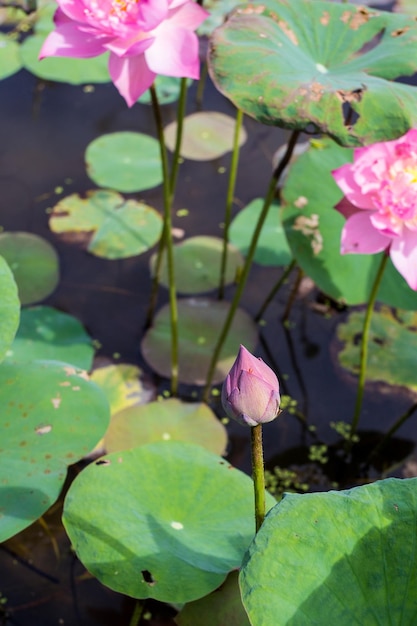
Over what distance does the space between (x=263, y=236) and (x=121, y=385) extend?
2.46 ft

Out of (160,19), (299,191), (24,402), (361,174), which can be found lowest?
(24,402)

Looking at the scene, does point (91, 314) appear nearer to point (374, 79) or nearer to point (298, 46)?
point (298, 46)

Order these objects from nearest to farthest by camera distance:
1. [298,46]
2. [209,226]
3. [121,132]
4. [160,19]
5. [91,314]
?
[160,19]
[298,46]
[91,314]
[209,226]
[121,132]

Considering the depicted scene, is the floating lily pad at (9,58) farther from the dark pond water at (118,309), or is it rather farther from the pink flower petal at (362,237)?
the pink flower petal at (362,237)

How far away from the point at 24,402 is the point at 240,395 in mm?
673

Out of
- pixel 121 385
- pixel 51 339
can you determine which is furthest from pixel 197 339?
pixel 51 339

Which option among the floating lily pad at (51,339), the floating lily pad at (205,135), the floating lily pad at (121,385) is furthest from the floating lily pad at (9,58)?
the floating lily pad at (121,385)

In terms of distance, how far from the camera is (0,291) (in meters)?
1.17

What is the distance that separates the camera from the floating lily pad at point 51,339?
188cm

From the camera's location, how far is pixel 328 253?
168cm

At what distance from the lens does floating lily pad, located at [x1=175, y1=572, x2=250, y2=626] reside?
1.12 meters

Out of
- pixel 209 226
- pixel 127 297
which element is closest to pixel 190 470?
pixel 127 297

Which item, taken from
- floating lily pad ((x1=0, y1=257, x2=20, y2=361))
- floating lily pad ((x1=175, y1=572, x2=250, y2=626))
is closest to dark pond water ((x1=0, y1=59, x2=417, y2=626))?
floating lily pad ((x1=175, y1=572, x2=250, y2=626))

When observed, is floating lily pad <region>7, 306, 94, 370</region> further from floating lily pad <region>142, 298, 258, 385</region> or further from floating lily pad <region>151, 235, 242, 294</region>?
floating lily pad <region>151, 235, 242, 294</region>
